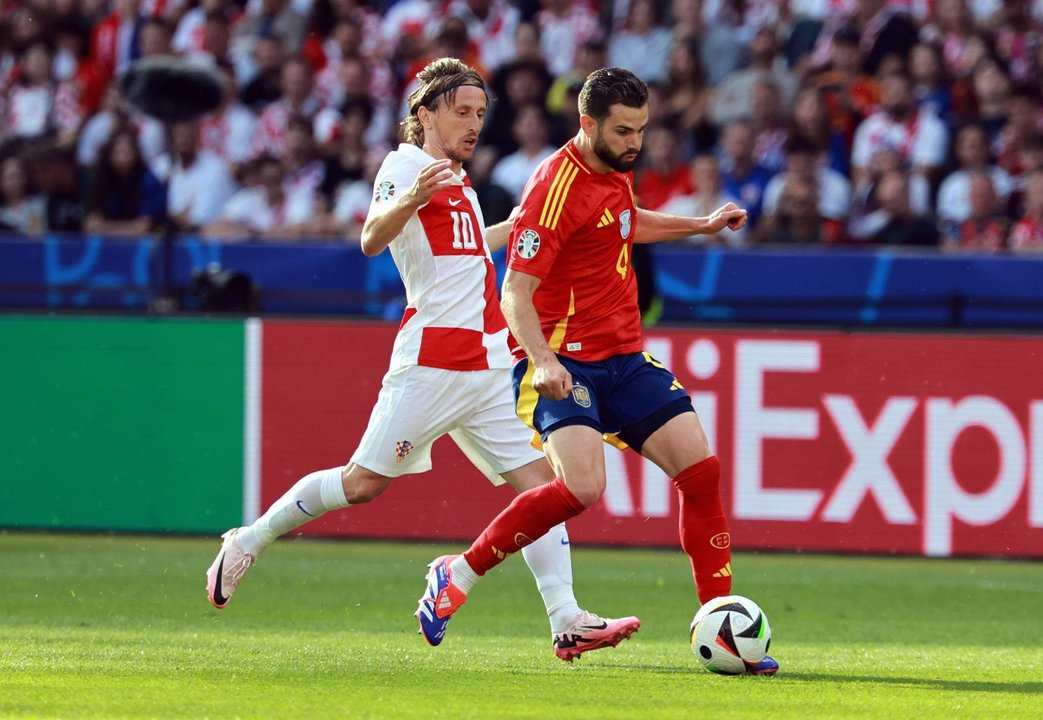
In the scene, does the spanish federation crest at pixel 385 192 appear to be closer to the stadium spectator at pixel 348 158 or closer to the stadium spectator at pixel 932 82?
the stadium spectator at pixel 932 82

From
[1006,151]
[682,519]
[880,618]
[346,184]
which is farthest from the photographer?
[346,184]

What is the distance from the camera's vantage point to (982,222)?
12.3m

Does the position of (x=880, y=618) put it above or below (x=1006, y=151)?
below

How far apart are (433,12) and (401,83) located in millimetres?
928

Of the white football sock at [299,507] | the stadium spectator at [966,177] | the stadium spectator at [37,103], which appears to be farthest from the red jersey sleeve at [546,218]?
the stadium spectator at [37,103]

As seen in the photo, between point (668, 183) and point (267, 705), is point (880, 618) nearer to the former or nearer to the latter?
point (267, 705)

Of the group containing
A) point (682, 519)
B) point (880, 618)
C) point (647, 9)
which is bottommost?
point (880, 618)

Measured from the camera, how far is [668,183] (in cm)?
1334

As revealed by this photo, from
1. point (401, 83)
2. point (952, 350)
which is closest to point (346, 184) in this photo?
point (401, 83)

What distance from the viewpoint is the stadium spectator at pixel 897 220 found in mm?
12367

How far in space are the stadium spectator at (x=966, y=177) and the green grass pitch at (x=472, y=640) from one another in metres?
3.07

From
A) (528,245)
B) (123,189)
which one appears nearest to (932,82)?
(123,189)

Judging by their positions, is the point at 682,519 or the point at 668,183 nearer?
the point at 682,519

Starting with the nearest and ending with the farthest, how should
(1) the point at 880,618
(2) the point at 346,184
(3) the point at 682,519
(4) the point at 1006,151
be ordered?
(3) the point at 682,519, (1) the point at 880,618, (4) the point at 1006,151, (2) the point at 346,184
